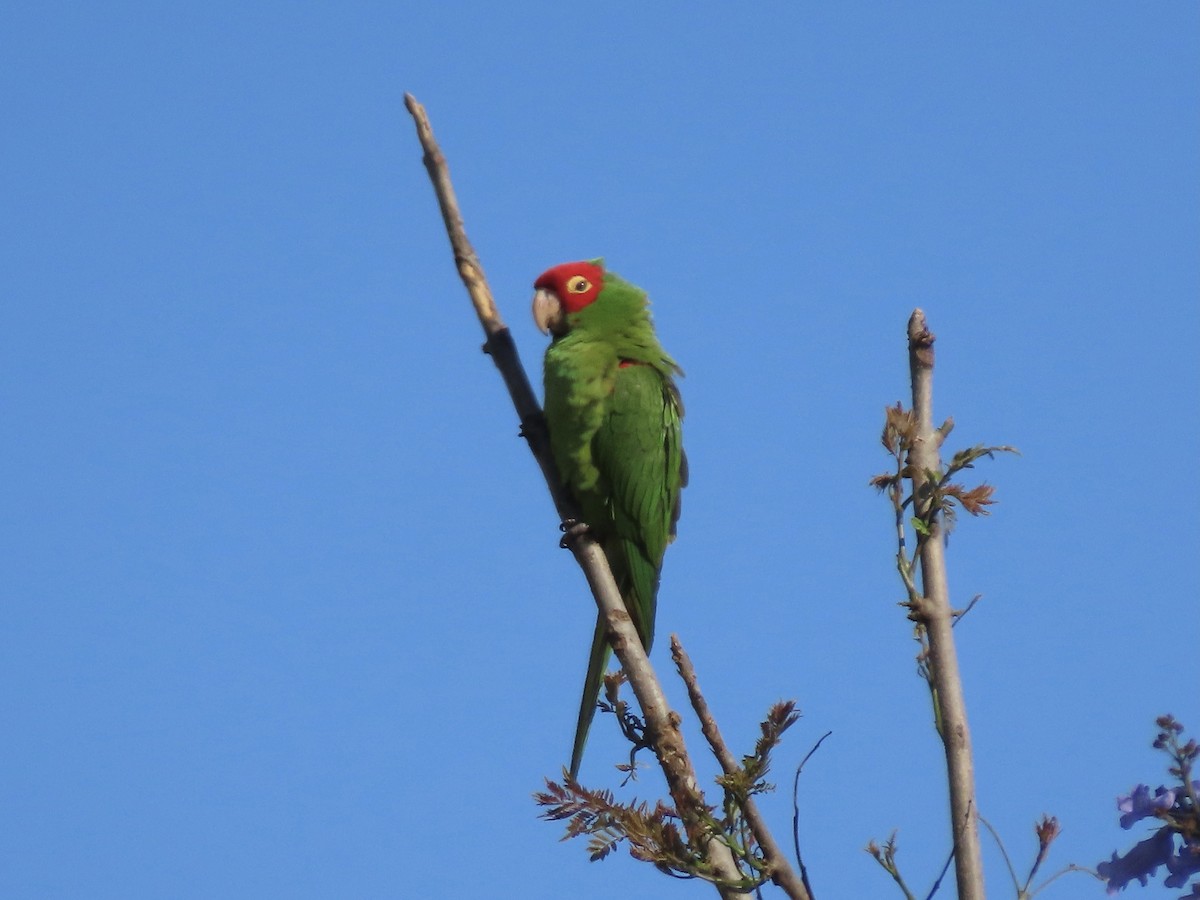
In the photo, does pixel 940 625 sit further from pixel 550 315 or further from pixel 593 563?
pixel 550 315

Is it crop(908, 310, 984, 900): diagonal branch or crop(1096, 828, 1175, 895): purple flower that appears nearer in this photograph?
crop(908, 310, 984, 900): diagonal branch

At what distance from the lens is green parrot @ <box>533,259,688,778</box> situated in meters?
4.95

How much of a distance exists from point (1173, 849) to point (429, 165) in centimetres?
283

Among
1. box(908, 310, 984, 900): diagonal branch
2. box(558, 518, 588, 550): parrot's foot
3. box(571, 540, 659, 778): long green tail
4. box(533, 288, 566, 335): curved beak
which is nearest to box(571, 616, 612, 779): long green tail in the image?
box(571, 540, 659, 778): long green tail

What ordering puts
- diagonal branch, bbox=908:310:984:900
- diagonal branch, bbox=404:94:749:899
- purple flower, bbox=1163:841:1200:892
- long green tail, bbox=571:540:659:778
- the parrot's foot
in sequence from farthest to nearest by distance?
1. long green tail, bbox=571:540:659:778
2. the parrot's foot
3. diagonal branch, bbox=404:94:749:899
4. purple flower, bbox=1163:841:1200:892
5. diagonal branch, bbox=908:310:984:900

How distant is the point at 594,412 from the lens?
4.92 metres

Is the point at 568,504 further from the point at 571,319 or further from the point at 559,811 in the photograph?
the point at 559,811

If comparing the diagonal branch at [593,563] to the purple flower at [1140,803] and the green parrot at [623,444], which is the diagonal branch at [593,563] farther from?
the purple flower at [1140,803]

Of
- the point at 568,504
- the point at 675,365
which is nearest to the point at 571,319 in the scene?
the point at 675,365

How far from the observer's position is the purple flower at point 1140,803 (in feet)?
6.93

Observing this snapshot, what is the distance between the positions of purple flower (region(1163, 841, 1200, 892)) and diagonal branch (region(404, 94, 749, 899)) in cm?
81

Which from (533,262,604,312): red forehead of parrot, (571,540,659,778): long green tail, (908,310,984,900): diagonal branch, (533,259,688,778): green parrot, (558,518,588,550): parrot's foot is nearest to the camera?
(908,310,984,900): diagonal branch

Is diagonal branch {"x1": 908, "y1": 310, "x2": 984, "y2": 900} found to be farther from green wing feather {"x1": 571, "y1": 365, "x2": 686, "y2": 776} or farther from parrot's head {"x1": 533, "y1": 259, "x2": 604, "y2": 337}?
parrot's head {"x1": 533, "y1": 259, "x2": 604, "y2": 337}

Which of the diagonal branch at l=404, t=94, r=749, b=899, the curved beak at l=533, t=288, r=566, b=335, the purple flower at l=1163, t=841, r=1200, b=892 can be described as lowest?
the purple flower at l=1163, t=841, r=1200, b=892
